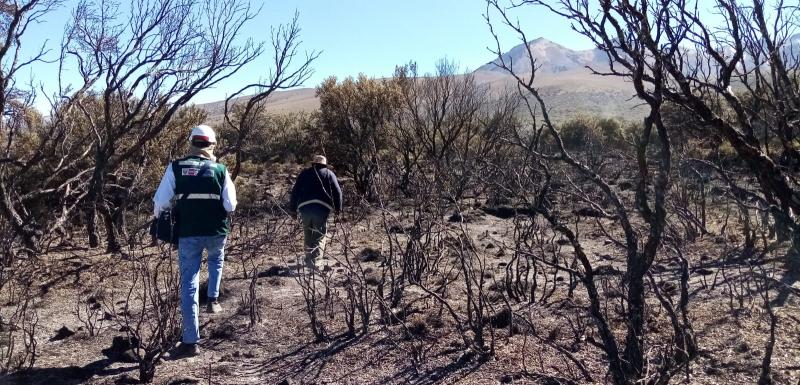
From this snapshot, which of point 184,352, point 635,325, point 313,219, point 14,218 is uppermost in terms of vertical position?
point 14,218

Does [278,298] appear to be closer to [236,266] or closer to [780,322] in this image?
[236,266]

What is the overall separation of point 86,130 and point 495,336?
8570 millimetres

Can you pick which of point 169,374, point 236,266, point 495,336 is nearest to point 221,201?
point 169,374

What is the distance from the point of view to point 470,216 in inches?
436

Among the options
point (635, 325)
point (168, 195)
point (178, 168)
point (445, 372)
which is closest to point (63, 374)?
point (168, 195)

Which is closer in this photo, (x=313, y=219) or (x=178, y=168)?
(x=178, y=168)

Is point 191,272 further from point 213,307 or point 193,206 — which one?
point 213,307

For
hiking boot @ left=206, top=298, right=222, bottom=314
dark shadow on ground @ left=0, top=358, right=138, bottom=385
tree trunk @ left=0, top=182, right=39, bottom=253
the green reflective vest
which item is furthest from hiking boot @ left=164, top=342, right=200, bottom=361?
tree trunk @ left=0, top=182, right=39, bottom=253

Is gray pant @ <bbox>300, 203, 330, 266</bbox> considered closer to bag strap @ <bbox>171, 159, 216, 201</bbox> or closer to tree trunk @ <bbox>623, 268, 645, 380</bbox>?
bag strap @ <bbox>171, 159, 216, 201</bbox>

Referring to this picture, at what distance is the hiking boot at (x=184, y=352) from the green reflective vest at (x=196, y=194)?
73 centimetres

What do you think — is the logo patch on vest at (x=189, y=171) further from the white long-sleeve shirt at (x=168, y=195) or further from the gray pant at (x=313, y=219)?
the gray pant at (x=313, y=219)

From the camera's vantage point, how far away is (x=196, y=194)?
173 inches

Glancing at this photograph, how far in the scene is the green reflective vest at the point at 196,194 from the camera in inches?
172

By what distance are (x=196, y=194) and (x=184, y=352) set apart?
103 cm
